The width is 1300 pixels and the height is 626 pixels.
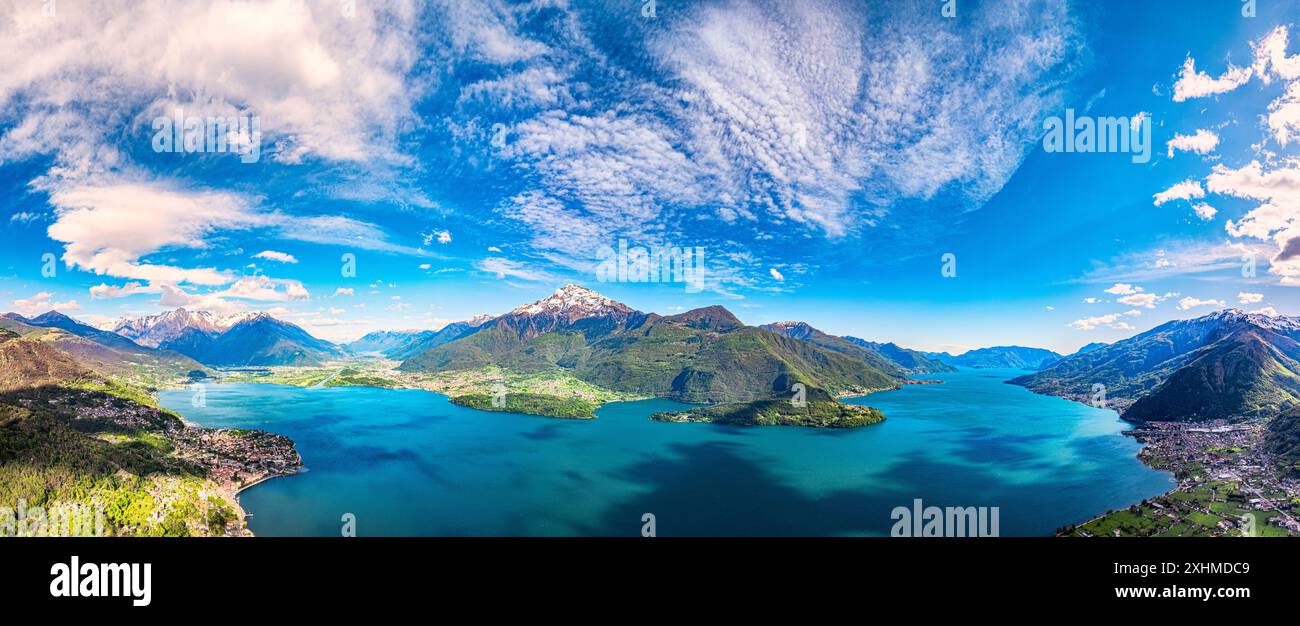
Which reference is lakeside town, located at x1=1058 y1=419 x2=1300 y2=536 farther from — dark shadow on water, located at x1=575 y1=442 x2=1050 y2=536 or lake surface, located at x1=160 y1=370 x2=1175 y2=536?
dark shadow on water, located at x1=575 y1=442 x2=1050 y2=536

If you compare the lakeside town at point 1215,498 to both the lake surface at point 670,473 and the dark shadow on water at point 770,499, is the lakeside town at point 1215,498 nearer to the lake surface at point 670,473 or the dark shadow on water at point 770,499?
the lake surface at point 670,473

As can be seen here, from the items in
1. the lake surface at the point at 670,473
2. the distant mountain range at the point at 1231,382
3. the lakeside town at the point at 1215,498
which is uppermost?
the distant mountain range at the point at 1231,382

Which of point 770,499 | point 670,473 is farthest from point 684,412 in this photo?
point 770,499

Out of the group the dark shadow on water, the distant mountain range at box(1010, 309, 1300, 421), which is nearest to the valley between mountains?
the distant mountain range at box(1010, 309, 1300, 421)

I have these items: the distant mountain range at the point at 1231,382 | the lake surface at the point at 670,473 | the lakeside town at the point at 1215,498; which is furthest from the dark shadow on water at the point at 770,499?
the distant mountain range at the point at 1231,382

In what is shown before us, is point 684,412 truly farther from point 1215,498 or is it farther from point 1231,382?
point 1231,382
